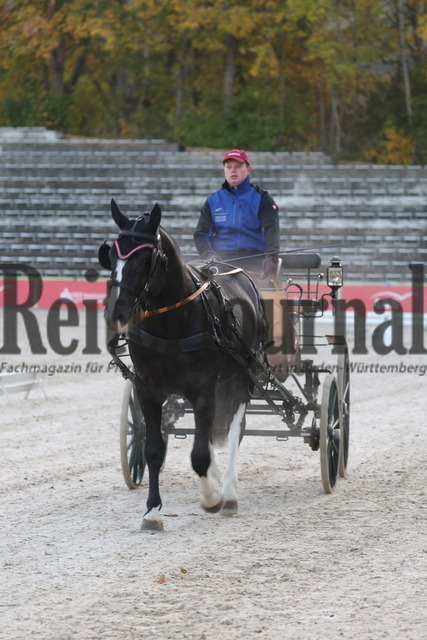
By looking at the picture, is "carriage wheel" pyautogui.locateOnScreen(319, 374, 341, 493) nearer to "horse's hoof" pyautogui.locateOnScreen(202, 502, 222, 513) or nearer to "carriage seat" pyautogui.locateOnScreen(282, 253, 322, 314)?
"carriage seat" pyautogui.locateOnScreen(282, 253, 322, 314)

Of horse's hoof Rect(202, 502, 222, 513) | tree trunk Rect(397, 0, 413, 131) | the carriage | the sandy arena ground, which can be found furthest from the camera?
tree trunk Rect(397, 0, 413, 131)

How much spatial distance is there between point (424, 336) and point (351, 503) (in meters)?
13.8

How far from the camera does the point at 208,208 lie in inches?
337

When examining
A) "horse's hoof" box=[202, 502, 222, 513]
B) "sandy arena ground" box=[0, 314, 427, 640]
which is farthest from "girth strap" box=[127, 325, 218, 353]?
"sandy arena ground" box=[0, 314, 427, 640]

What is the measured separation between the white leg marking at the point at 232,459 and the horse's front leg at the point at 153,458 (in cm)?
60

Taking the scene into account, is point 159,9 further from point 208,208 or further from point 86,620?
point 86,620

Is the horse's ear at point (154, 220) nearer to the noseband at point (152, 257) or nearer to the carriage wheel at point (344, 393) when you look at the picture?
the noseband at point (152, 257)

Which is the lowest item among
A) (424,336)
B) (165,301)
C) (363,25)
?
(424,336)

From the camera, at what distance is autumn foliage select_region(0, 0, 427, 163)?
36.9 m

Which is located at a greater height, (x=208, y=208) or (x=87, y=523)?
(x=208, y=208)

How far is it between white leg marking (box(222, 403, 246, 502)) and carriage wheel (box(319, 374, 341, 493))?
737 millimetres

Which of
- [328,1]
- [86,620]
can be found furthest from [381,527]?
[328,1]

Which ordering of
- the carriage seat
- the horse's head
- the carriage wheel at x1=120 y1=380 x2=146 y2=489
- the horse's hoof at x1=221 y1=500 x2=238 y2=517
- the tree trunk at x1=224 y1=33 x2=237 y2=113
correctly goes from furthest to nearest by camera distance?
1. the tree trunk at x1=224 y1=33 x2=237 y2=113
2. the carriage seat
3. the carriage wheel at x1=120 y1=380 x2=146 y2=489
4. the horse's hoof at x1=221 y1=500 x2=238 y2=517
5. the horse's head

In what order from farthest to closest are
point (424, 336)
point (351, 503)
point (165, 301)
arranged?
point (424, 336)
point (351, 503)
point (165, 301)
